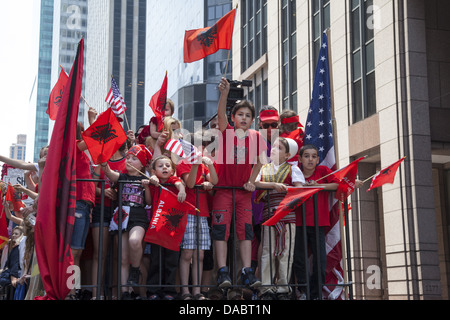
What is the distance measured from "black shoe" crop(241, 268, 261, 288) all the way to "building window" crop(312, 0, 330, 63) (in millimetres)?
18349

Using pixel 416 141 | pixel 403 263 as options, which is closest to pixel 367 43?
pixel 416 141

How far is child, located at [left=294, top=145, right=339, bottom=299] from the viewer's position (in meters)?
6.66

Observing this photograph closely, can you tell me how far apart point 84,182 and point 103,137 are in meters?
0.52

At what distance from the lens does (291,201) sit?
641 cm

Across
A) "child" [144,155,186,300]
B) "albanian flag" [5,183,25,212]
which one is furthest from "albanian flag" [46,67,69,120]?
"child" [144,155,186,300]

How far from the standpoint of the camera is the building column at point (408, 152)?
672 inches

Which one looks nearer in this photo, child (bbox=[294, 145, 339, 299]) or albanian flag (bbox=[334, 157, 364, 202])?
child (bbox=[294, 145, 339, 299])

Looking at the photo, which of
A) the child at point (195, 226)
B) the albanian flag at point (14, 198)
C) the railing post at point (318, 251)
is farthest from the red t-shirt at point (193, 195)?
the albanian flag at point (14, 198)

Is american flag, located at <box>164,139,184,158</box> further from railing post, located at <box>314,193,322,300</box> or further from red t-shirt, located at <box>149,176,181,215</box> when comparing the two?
railing post, located at <box>314,193,322,300</box>

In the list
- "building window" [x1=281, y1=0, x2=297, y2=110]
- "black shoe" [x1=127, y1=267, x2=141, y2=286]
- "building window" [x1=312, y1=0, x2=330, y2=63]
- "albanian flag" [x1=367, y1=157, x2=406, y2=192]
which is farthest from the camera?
"building window" [x1=281, y1=0, x2=297, y2=110]

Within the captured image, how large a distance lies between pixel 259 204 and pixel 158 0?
80.7m

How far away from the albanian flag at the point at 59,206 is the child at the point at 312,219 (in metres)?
2.50

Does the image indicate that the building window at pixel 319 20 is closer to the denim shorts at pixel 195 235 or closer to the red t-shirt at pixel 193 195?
the red t-shirt at pixel 193 195
